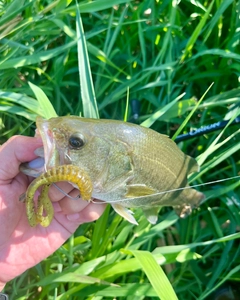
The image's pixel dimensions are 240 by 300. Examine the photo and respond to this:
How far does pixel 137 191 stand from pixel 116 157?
0.56ft

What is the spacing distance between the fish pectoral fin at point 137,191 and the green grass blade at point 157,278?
1.12 ft

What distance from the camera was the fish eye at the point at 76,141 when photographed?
151 cm

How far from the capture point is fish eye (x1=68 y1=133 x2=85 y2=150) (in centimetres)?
151

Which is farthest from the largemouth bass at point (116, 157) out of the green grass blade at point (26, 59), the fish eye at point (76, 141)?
the green grass blade at point (26, 59)

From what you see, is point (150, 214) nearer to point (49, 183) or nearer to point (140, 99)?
point (49, 183)

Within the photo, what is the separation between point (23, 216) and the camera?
1.93 meters

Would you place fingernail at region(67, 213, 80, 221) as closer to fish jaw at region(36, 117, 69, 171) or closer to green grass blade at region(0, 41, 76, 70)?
fish jaw at region(36, 117, 69, 171)

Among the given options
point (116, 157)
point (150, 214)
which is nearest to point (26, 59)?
point (116, 157)

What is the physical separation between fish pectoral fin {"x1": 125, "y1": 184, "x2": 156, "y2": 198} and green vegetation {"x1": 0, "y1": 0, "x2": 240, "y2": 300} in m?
0.49

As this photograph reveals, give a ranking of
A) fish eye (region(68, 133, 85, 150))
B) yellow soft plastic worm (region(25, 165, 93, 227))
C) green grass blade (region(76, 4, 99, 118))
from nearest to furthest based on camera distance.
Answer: yellow soft plastic worm (region(25, 165, 93, 227)) < fish eye (region(68, 133, 85, 150)) < green grass blade (region(76, 4, 99, 118))

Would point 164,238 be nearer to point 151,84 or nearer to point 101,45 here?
point 151,84

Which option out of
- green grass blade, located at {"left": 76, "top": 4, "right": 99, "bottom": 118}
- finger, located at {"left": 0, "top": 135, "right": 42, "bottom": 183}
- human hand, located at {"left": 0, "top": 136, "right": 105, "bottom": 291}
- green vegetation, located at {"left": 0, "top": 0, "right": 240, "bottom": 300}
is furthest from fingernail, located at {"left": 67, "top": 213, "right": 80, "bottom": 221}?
green grass blade, located at {"left": 76, "top": 4, "right": 99, "bottom": 118}

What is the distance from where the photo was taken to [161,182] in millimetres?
1762

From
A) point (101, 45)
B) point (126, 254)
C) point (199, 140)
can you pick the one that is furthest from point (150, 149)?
point (101, 45)
